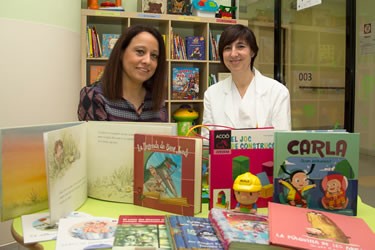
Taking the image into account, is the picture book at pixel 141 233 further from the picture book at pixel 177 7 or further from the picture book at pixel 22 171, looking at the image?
the picture book at pixel 177 7

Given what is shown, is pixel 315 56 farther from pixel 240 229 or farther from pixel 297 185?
pixel 240 229

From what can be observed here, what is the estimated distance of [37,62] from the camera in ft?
9.78

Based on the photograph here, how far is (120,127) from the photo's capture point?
1.39 m

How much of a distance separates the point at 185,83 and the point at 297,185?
3.16 meters

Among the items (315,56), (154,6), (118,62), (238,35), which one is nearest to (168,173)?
(118,62)

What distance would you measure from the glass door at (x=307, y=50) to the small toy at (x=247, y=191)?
489 centimetres

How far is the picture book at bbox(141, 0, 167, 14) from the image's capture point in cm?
408

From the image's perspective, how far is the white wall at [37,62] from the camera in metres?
2.78

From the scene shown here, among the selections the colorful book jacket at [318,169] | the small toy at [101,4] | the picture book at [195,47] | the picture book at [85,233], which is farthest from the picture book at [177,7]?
the picture book at [85,233]

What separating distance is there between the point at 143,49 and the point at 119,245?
1.17 m

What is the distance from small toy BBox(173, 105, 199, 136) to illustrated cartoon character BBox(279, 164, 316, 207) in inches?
117

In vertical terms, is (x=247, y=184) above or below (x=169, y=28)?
below

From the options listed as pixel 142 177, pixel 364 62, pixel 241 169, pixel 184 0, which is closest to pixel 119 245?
pixel 142 177

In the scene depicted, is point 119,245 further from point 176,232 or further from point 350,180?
point 350,180
